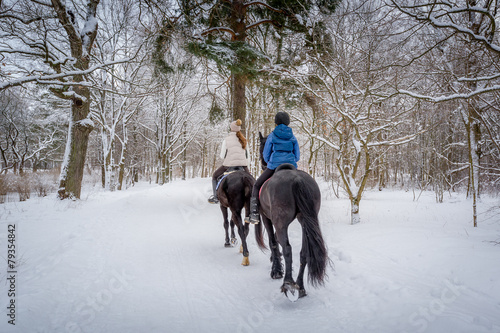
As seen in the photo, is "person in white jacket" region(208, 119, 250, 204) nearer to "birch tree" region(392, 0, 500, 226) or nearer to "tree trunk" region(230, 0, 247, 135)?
"tree trunk" region(230, 0, 247, 135)

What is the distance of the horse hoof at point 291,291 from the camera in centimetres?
287

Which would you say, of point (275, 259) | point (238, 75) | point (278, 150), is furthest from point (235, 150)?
point (238, 75)

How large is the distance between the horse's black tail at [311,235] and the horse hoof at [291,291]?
0.85 feet

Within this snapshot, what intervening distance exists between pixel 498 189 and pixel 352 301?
51.7 feet

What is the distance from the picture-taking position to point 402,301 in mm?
2785

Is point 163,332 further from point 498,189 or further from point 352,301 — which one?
point 498,189

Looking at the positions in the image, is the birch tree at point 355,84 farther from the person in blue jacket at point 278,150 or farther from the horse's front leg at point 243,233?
the horse's front leg at point 243,233

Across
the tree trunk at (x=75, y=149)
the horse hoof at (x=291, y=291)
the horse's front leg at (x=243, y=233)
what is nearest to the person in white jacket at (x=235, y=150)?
the horse's front leg at (x=243, y=233)

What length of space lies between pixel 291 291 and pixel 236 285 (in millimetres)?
991

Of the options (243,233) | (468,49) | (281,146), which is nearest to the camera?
(281,146)

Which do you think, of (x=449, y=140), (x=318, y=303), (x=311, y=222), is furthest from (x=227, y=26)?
(x=449, y=140)

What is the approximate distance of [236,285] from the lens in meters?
3.56

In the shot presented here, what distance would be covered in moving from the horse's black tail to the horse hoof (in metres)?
0.26

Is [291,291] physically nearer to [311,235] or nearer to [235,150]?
[311,235]
